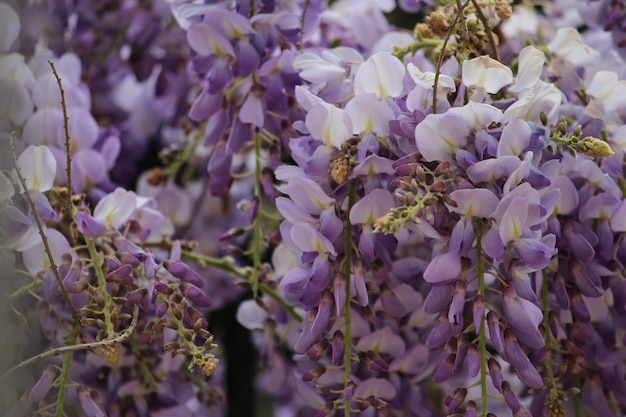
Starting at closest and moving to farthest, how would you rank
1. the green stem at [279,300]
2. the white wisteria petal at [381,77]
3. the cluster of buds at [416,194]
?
the cluster of buds at [416,194], the white wisteria petal at [381,77], the green stem at [279,300]

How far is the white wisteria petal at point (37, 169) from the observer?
0.61 metres

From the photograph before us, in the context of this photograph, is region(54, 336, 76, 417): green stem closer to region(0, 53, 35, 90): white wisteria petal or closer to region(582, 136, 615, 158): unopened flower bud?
region(0, 53, 35, 90): white wisteria petal

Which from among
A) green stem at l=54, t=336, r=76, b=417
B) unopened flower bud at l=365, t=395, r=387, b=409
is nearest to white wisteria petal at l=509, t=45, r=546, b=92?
unopened flower bud at l=365, t=395, r=387, b=409

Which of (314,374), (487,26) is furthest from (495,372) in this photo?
(487,26)

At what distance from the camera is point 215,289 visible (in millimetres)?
902

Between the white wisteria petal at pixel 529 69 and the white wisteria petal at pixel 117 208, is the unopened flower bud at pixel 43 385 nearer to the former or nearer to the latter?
the white wisteria petal at pixel 117 208

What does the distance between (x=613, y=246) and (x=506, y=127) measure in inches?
5.5

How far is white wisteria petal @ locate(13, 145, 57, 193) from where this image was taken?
0.61 meters

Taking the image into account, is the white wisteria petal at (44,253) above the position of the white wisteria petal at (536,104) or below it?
below

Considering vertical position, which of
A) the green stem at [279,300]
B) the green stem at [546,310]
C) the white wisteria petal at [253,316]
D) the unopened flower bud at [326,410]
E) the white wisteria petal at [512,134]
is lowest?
the white wisteria petal at [253,316]

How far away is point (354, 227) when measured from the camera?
0.61m

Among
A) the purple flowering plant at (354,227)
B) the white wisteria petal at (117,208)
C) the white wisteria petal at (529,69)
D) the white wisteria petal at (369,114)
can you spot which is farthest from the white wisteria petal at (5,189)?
the white wisteria petal at (529,69)

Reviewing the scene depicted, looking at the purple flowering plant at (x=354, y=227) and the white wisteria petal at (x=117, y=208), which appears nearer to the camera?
the purple flowering plant at (x=354, y=227)

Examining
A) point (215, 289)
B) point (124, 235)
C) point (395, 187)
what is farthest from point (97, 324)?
point (215, 289)
